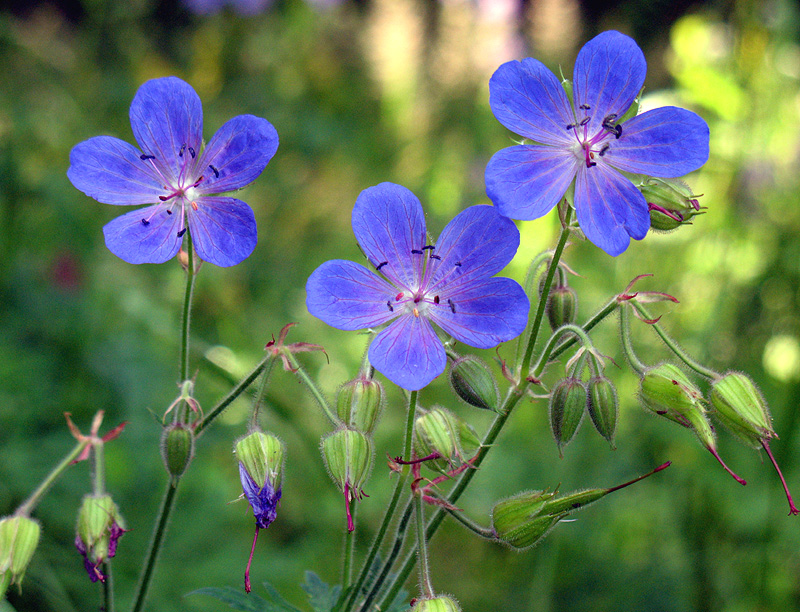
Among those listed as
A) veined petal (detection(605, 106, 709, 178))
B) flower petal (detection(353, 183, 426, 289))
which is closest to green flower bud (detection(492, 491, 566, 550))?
flower petal (detection(353, 183, 426, 289))

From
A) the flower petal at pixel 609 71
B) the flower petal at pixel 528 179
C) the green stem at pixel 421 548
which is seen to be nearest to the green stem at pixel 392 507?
the green stem at pixel 421 548

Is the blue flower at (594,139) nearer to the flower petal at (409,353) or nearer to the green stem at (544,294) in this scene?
the green stem at (544,294)

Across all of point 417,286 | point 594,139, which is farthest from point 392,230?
point 594,139

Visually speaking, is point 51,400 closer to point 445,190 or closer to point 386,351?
point 386,351

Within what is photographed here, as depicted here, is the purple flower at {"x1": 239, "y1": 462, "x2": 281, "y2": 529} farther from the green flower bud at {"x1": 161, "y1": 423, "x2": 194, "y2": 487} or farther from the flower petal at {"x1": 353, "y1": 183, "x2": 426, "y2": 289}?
the flower petal at {"x1": 353, "y1": 183, "x2": 426, "y2": 289}

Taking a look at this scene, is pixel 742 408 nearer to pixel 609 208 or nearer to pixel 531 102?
pixel 609 208

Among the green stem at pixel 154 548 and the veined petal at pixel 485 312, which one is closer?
the veined petal at pixel 485 312
